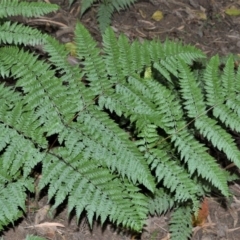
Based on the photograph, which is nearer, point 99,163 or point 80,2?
point 99,163

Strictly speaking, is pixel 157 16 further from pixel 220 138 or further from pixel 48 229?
pixel 48 229

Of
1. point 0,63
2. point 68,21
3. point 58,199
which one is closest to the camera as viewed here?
point 58,199

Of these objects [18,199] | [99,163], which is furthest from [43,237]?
[99,163]

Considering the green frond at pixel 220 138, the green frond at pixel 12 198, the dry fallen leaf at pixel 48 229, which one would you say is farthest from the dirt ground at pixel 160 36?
the green frond at pixel 220 138

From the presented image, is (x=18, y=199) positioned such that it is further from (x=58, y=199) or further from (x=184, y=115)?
(x=184, y=115)

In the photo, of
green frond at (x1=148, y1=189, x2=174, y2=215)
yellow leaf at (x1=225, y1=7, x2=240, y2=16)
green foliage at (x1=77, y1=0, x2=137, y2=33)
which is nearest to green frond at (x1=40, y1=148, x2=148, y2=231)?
green frond at (x1=148, y1=189, x2=174, y2=215)

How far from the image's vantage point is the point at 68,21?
5.04 meters

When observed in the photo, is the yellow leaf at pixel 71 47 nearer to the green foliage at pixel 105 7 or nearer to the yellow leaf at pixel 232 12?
the green foliage at pixel 105 7

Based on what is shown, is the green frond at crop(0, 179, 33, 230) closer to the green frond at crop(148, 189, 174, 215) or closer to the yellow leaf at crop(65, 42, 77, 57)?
the green frond at crop(148, 189, 174, 215)

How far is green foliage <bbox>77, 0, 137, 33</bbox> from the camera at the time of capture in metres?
4.92

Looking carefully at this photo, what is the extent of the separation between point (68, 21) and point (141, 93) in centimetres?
184

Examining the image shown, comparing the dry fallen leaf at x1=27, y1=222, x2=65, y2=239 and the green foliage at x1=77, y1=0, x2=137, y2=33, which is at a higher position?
the green foliage at x1=77, y1=0, x2=137, y2=33

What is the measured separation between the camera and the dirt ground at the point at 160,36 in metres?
3.78

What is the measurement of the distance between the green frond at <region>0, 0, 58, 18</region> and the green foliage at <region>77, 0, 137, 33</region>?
4.48 feet
